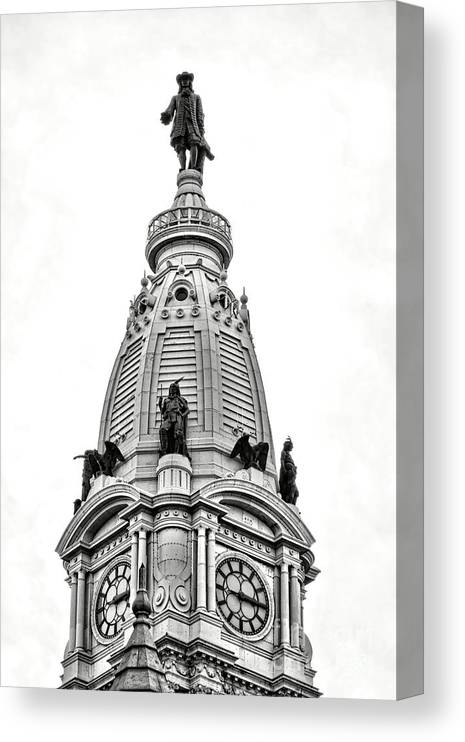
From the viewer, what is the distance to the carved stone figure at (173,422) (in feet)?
98.6

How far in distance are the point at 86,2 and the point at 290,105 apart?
2502mm

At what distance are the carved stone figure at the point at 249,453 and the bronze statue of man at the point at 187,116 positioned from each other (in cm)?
744

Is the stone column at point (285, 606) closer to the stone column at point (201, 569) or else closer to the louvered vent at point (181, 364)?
the stone column at point (201, 569)

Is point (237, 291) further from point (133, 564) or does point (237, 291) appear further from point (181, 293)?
point (181, 293)

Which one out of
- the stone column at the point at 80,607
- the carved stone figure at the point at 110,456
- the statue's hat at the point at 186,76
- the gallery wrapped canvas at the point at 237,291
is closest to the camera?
the gallery wrapped canvas at the point at 237,291

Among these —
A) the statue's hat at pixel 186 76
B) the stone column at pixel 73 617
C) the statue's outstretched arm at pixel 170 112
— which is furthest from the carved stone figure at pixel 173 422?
the statue's hat at pixel 186 76

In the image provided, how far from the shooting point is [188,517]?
29.7 meters

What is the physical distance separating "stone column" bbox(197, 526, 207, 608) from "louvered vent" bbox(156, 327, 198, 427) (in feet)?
11.6

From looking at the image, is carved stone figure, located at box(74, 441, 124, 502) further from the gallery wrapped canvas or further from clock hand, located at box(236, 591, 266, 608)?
clock hand, located at box(236, 591, 266, 608)

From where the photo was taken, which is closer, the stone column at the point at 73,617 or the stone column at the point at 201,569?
the stone column at the point at 73,617

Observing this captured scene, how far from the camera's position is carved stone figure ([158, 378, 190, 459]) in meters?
30.0

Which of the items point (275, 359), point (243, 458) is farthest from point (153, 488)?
point (275, 359)

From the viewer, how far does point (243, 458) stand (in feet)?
104

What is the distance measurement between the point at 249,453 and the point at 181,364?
2.28 meters
